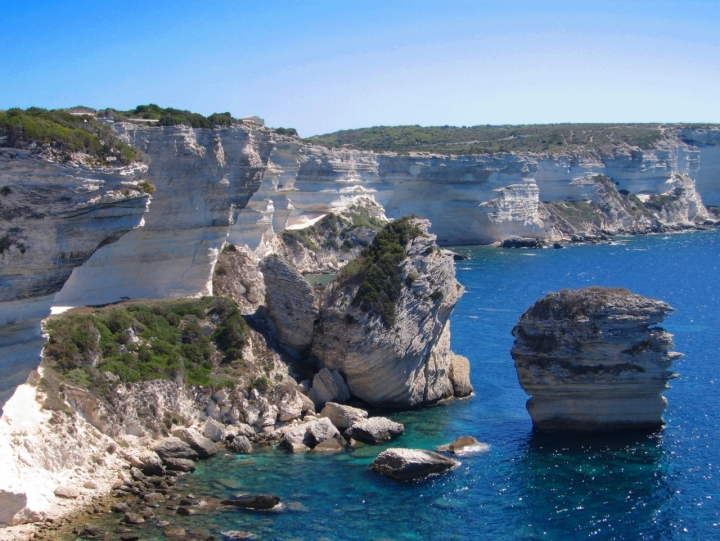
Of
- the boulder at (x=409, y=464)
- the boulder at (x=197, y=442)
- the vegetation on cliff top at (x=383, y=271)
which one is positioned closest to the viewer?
the boulder at (x=409, y=464)

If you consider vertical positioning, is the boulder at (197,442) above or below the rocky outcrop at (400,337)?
below

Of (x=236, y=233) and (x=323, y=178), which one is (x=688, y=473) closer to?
(x=236, y=233)

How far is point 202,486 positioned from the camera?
27.5m

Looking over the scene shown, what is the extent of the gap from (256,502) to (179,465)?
4452mm

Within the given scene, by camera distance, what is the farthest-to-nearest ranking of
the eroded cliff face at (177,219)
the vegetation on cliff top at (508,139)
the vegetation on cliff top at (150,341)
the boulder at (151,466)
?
1. the vegetation on cliff top at (508,139)
2. the eroded cliff face at (177,219)
3. the vegetation on cliff top at (150,341)
4. the boulder at (151,466)

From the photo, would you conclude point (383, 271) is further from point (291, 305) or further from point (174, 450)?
point (174, 450)

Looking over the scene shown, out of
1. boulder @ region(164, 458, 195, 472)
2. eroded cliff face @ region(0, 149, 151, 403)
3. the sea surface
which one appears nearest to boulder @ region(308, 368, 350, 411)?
the sea surface

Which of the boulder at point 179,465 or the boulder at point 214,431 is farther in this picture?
the boulder at point 214,431

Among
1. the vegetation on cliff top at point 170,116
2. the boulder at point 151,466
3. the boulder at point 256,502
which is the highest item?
the vegetation on cliff top at point 170,116

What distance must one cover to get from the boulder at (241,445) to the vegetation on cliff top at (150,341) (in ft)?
11.4

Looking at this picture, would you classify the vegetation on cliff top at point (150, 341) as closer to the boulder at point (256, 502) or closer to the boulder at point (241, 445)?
the boulder at point (241, 445)

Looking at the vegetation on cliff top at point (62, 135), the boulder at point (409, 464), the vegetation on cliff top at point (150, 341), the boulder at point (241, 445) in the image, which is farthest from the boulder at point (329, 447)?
the vegetation on cliff top at point (62, 135)

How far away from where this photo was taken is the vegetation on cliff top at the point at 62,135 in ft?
82.7

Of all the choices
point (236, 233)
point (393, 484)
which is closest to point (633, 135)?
point (236, 233)
